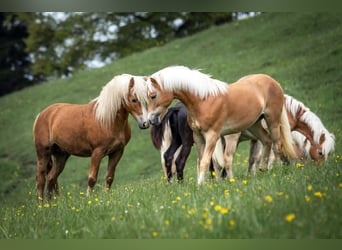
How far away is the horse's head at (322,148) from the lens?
8031 mm

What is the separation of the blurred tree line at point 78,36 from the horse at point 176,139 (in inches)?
81.0

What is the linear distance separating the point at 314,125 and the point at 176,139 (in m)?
2.21

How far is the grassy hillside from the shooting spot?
9453 mm

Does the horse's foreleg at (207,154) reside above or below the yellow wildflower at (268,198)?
below

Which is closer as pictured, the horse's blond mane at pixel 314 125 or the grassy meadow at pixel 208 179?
the grassy meadow at pixel 208 179

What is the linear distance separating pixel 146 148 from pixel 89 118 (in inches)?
194

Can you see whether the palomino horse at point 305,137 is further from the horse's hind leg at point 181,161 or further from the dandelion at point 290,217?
the dandelion at point 290,217

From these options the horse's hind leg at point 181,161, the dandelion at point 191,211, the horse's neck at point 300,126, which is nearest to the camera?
the dandelion at point 191,211

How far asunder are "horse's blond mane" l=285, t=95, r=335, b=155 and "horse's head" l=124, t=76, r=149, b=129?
2.56m

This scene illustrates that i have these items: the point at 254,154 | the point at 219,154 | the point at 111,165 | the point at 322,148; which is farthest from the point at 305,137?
the point at 111,165

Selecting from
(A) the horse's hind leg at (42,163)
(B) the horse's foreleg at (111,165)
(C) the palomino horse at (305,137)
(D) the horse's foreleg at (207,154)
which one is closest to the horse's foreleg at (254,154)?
(C) the palomino horse at (305,137)

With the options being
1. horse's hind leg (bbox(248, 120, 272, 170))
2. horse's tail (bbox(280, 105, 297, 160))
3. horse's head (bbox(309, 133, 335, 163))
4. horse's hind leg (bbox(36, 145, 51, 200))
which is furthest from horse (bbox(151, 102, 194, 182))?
horse's head (bbox(309, 133, 335, 163))

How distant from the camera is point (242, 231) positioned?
488 centimetres

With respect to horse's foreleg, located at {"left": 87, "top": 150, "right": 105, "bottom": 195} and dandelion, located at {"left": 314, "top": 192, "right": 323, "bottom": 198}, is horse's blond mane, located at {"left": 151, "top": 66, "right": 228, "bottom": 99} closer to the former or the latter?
horse's foreleg, located at {"left": 87, "top": 150, "right": 105, "bottom": 195}
